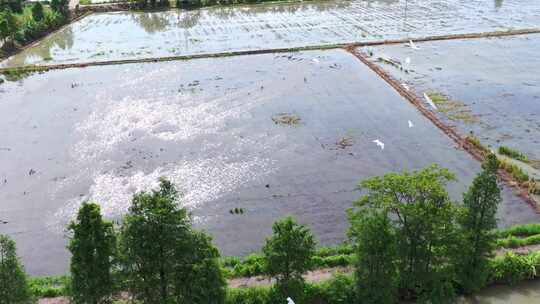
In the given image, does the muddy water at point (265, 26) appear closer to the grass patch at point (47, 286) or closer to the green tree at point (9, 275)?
the grass patch at point (47, 286)

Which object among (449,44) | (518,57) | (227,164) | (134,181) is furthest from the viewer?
(449,44)

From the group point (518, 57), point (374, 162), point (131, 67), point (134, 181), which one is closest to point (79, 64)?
point (131, 67)

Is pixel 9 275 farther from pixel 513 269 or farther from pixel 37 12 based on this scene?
pixel 37 12

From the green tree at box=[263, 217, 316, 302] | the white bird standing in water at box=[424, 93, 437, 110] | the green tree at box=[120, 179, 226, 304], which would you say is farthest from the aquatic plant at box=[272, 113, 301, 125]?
the green tree at box=[120, 179, 226, 304]

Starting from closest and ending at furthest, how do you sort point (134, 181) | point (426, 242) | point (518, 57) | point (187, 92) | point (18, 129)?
point (426, 242), point (134, 181), point (18, 129), point (187, 92), point (518, 57)

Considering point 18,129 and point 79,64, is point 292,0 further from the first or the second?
point 18,129

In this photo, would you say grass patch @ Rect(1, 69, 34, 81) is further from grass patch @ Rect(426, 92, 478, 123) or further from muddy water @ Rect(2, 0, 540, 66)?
grass patch @ Rect(426, 92, 478, 123)

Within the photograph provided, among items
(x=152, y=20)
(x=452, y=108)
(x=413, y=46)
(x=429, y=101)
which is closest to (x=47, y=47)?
(x=152, y=20)
